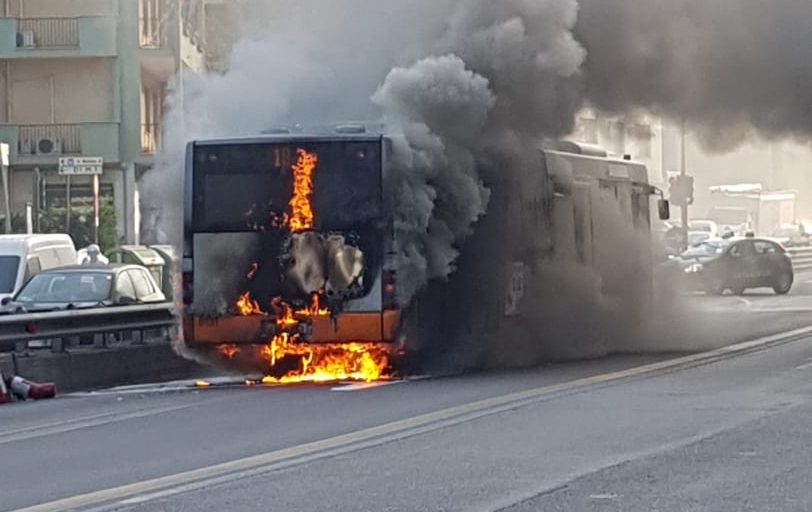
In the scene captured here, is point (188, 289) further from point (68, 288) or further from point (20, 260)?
point (20, 260)

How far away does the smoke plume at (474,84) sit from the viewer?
1805 centimetres

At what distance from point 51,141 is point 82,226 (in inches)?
Answer: 110

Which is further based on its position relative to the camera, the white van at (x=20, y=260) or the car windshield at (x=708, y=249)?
the car windshield at (x=708, y=249)

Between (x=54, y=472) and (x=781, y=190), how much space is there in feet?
238

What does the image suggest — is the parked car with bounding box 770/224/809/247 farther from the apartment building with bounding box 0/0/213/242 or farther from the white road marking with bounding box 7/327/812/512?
the white road marking with bounding box 7/327/812/512

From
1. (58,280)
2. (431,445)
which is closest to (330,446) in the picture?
(431,445)

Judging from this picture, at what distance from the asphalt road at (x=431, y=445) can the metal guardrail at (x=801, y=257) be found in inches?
1692

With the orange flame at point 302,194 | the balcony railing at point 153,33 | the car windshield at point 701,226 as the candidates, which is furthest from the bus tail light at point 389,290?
the car windshield at point 701,226

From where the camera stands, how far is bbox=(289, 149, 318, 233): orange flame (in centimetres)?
1711

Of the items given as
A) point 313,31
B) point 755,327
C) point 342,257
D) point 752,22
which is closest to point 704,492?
point 342,257

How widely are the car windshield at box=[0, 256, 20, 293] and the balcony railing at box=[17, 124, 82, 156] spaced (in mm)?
15156

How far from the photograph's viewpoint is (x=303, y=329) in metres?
17.0

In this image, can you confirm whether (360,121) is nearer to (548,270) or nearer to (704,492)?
(548,270)

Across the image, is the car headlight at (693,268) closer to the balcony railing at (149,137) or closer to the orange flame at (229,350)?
the balcony railing at (149,137)
